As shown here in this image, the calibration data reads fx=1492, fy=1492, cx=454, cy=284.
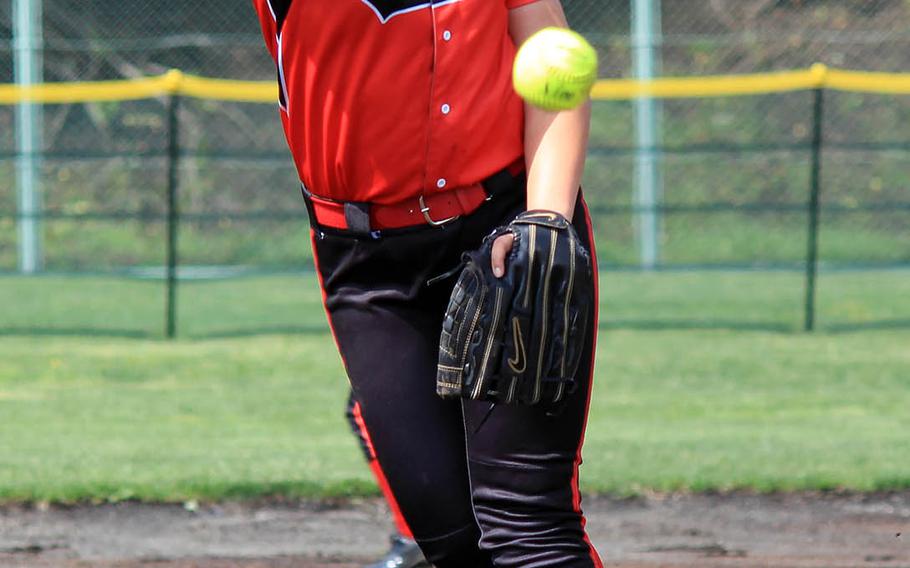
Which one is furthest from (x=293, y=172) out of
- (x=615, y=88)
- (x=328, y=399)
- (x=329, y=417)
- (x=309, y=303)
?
(x=329, y=417)

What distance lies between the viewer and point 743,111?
17.3m

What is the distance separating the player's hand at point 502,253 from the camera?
2.62 metres

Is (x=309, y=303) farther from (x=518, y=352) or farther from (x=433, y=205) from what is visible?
(x=518, y=352)

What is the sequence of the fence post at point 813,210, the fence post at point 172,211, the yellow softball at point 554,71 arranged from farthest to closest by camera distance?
the fence post at point 813,210, the fence post at point 172,211, the yellow softball at point 554,71

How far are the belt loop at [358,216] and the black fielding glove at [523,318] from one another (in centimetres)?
24

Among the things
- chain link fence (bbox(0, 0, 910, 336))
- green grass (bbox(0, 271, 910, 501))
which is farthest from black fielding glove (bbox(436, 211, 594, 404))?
chain link fence (bbox(0, 0, 910, 336))

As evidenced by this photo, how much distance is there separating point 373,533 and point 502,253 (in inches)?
115

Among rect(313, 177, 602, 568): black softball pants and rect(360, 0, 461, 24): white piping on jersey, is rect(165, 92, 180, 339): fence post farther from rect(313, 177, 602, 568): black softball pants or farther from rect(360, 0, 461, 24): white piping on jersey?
rect(360, 0, 461, 24): white piping on jersey

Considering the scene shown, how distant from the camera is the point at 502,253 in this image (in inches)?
103

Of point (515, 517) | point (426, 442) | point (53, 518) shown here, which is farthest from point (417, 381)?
point (53, 518)

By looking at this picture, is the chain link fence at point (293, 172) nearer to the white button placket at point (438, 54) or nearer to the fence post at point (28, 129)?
the fence post at point (28, 129)

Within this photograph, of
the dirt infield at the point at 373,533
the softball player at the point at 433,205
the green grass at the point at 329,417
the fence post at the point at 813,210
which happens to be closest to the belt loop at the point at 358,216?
the softball player at the point at 433,205

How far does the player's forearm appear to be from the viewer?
269 cm

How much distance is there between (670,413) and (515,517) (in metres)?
5.11
